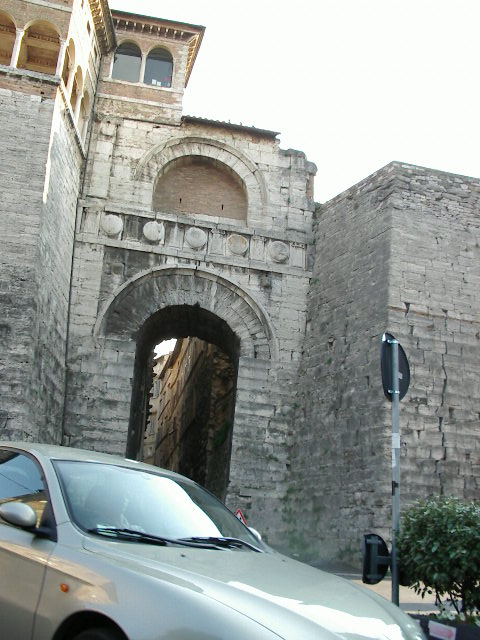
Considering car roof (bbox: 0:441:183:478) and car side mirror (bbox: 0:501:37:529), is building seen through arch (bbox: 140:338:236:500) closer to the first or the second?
car roof (bbox: 0:441:183:478)

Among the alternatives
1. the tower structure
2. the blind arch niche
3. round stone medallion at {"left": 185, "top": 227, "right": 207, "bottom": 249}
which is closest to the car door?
the tower structure

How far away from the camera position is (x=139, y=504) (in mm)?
3795

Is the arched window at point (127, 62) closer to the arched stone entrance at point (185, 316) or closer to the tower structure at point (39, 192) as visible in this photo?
the tower structure at point (39, 192)

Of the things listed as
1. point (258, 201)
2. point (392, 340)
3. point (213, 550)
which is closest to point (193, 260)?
point (258, 201)

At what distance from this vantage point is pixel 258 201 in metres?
15.9

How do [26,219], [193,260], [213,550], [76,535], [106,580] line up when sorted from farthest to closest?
[193,260] → [26,219] → [213,550] → [76,535] → [106,580]

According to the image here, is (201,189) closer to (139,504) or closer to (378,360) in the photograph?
(378,360)

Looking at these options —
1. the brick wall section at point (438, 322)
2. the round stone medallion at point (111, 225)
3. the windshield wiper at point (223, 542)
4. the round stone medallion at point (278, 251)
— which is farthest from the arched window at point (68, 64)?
the windshield wiper at point (223, 542)

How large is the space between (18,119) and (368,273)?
7.20 m

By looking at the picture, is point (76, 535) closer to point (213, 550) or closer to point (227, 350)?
point (213, 550)

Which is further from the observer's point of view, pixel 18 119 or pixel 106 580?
pixel 18 119

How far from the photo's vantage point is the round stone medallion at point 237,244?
15242mm

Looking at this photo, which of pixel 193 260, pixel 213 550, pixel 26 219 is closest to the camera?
pixel 213 550

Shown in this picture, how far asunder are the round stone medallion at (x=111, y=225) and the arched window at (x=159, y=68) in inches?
155
